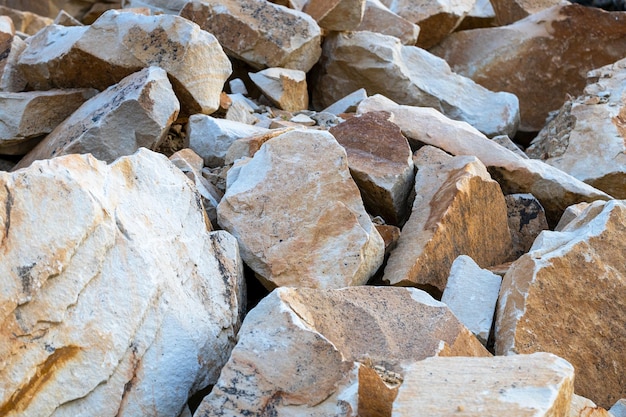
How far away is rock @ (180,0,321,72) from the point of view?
4.35 meters

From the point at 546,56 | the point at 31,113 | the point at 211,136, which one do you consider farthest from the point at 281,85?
the point at 546,56

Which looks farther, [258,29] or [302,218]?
[258,29]

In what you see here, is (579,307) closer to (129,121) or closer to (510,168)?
(510,168)

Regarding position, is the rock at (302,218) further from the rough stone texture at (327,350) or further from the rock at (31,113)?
the rock at (31,113)

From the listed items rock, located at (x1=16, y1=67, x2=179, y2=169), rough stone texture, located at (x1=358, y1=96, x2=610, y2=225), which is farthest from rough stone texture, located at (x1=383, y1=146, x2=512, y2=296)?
rock, located at (x1=16, y1=67, x2=179, y2=169)

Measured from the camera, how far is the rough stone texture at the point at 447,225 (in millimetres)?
2873

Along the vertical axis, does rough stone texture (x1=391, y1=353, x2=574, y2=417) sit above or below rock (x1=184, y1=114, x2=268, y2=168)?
above

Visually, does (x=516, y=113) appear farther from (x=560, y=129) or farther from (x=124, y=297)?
(x=124, y=297)

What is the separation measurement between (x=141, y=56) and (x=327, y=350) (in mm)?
2006

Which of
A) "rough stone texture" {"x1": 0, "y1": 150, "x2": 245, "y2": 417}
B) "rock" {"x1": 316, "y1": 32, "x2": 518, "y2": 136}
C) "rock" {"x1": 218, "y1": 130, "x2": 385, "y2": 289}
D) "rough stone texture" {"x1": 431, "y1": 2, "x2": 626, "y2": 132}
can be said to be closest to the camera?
"rough stone texture" {"x1": 0, "y1": 150, "x2": 245, "y2": 417}

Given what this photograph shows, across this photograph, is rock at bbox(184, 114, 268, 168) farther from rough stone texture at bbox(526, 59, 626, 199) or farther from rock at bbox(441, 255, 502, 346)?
rough stone texture at bbox(526, 59, 626, 199)

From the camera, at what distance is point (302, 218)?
2744 millimetres

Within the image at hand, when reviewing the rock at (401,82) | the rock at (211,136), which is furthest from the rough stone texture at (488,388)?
the rock at (401,82)

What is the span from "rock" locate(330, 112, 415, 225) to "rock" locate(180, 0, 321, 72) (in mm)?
1170
